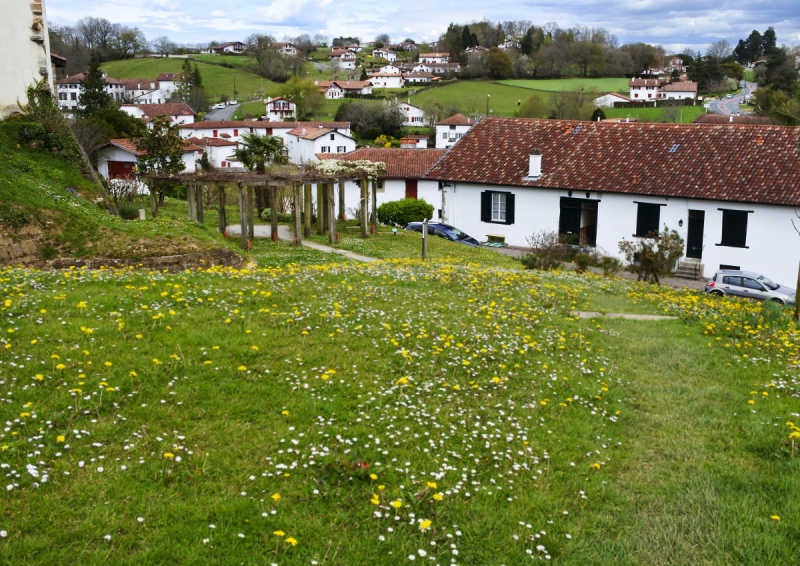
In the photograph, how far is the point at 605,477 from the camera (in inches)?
267

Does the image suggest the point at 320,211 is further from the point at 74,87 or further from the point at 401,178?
the point at 74,87

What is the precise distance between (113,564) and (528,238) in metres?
30.3

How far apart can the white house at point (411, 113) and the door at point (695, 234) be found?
83.5 metres

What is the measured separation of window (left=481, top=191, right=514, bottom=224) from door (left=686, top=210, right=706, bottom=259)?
8701 mm

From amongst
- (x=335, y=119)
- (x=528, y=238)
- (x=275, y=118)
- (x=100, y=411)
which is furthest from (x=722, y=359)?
(x=275, y=118)

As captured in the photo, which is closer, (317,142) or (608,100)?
(317,142)

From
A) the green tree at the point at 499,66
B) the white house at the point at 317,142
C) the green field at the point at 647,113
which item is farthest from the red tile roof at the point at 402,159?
the green tree at the point at 499,66

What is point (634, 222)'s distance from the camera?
30766 millimetres

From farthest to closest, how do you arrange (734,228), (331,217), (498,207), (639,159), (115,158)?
(115,158), (498,207), (639,159), (734,228), (331,217)

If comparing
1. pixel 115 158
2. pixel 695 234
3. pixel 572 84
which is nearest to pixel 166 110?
pixel 115 158

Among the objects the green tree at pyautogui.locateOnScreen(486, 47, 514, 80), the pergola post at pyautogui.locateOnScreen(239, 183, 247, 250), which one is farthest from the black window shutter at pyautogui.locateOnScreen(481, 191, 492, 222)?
the green tree at pyautogui.locateOnScreen(486, 47, 514, 80)

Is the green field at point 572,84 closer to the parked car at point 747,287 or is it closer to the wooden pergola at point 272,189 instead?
the parked car at point 747,287

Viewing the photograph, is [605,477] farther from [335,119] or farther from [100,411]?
[335,119]

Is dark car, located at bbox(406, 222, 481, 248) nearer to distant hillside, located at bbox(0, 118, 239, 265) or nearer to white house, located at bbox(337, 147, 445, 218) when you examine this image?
white house, located at bbox(337, 147, 445, 218)
